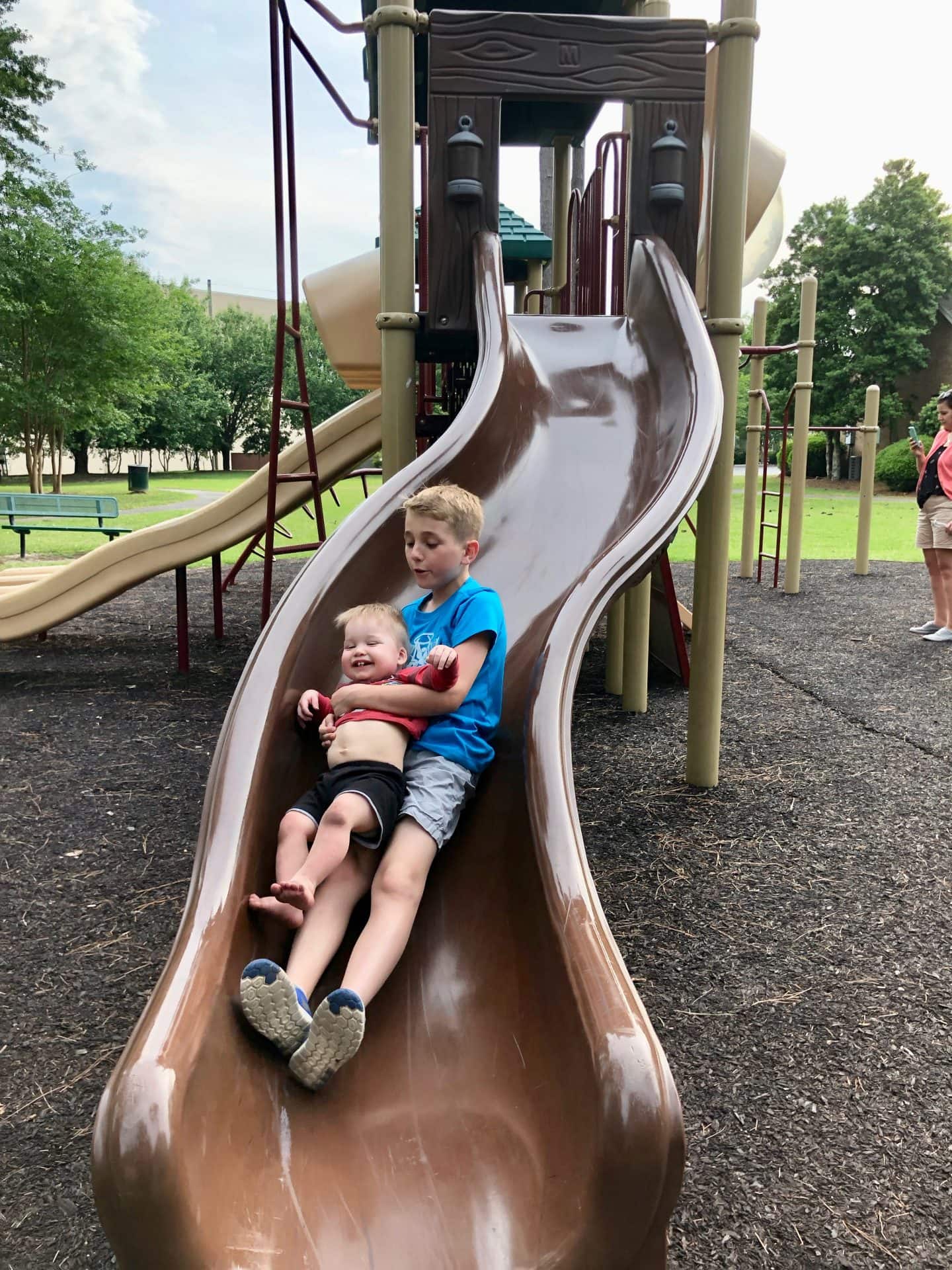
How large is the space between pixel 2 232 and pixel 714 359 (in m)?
17.9

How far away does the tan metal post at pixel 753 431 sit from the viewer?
31.6 feet

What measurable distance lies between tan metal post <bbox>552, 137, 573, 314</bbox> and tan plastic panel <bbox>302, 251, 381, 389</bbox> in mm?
1388

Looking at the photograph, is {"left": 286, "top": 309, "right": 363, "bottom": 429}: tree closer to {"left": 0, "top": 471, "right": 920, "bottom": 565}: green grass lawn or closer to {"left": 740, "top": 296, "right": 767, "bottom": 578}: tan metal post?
{"left": 0, "top": 471, "right": 920, "bottom": 565}: green grass lawn

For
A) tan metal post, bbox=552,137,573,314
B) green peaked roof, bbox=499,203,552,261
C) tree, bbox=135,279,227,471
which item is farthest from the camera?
tree, bbox=135,279,227,471

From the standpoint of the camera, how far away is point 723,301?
354 centimetres

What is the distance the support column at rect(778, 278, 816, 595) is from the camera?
28.1 feet

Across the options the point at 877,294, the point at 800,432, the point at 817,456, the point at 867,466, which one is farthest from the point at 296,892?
the point at 877,294

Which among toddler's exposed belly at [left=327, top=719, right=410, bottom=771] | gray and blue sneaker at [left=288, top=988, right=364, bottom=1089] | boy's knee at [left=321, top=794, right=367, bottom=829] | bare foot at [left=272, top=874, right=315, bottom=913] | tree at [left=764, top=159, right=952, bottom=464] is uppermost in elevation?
tree at [left=764, top=159, right=952, bottom=464]

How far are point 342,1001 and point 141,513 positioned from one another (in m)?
20.5

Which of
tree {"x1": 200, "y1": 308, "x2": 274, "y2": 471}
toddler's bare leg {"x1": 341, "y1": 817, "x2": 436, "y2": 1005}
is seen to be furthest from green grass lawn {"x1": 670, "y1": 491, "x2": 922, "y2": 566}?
A: tree {"x1": 200, "y1": 308, "x2": 274, "y2": 471}

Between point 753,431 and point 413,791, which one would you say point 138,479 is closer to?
point 753,431

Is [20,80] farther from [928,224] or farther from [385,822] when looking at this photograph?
[928,224]

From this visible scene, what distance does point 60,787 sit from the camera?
3.84 metres

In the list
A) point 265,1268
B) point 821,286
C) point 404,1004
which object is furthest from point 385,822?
point 821,286
